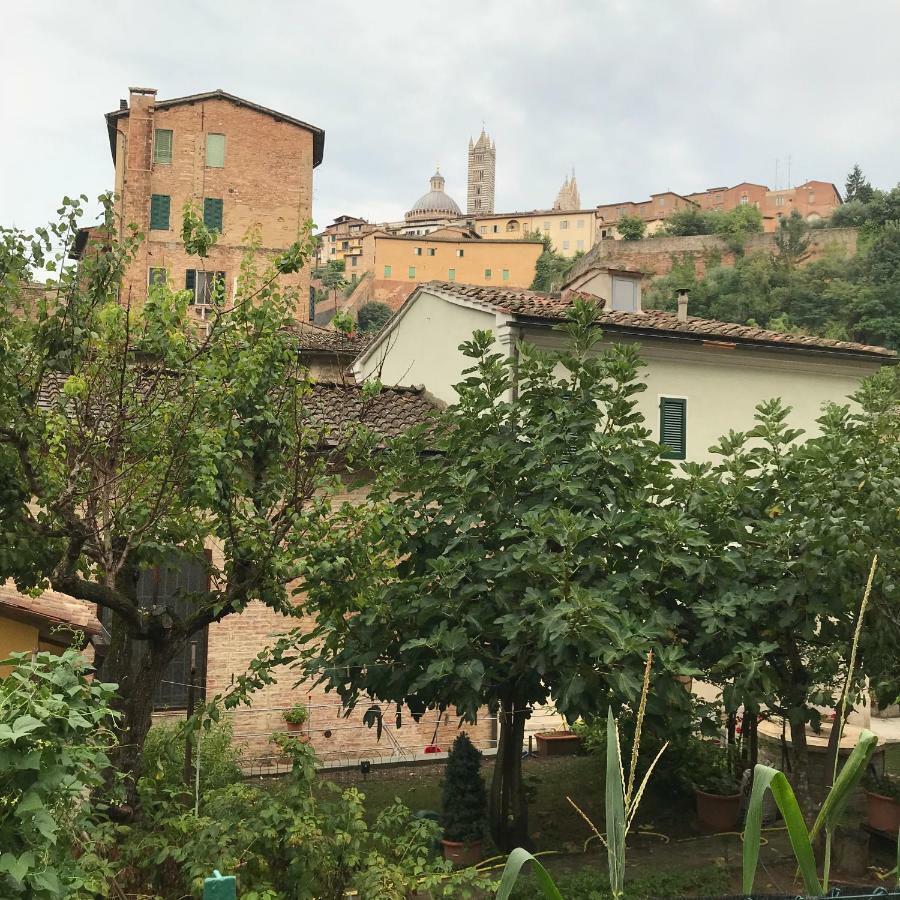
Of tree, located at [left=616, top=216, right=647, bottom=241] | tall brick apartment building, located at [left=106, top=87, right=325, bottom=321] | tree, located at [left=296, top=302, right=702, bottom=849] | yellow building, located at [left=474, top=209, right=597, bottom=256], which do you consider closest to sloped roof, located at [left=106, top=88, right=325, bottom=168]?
tall brick apartment building, located at [left=106, top=87, right=325, bottom=321]

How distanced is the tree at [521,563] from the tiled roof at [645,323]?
17.6ft

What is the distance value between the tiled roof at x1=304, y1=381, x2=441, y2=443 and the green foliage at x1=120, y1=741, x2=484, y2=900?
7035mm

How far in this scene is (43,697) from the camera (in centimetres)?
369

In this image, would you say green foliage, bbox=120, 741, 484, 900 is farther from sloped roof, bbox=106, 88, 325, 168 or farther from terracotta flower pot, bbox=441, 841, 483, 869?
sloped roof, bbox=106, 88, 325, 168

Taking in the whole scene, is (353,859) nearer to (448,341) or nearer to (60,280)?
(60,280)

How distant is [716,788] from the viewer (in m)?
11.2

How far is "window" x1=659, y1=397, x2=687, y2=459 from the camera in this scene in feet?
51.8

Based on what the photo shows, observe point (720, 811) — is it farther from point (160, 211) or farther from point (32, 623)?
point (160, 211)

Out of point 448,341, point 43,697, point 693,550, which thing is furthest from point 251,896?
point 448,341

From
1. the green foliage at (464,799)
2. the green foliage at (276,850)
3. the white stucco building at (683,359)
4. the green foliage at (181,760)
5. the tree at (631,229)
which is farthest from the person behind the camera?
the tree at (631,229)

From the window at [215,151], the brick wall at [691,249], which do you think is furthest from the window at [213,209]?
the brick wall at [691,249]

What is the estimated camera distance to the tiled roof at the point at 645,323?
49.1 feet

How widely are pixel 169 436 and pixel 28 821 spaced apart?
4.05 meters

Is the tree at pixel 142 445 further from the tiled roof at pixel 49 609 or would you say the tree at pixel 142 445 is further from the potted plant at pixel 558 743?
the potted plant at pixel 558 743
